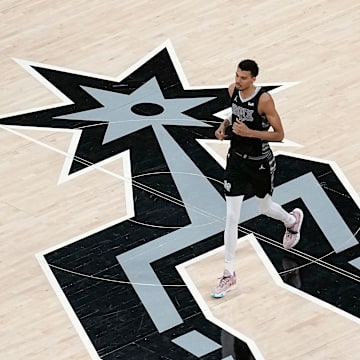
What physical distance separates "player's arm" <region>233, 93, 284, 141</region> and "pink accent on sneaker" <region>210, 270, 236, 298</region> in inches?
51.8

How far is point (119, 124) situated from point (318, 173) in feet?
7.93

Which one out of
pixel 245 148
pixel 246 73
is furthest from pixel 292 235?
pixel 246 73

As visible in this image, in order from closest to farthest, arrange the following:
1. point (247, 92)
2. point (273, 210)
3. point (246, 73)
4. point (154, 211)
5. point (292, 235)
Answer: point (246, 73) → point (247, 92) → point (273, 210) → point (292, 235) → point (154, 211)

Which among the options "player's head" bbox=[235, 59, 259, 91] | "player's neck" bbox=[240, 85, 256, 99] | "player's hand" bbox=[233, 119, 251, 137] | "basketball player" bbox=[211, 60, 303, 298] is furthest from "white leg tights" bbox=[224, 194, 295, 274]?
"player's head" bbox=[235, 59, 259, 91]

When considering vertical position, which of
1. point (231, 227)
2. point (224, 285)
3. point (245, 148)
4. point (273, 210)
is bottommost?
point (224, 285)

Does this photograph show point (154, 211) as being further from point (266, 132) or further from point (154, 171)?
point (266, 132)

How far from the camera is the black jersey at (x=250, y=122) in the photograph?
10.7 metres

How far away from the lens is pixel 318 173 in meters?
12.8

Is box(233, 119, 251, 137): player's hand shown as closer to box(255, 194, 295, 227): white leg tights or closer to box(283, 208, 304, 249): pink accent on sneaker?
box(255, 194, 295, 227): white leg tights

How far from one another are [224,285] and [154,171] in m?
2.26

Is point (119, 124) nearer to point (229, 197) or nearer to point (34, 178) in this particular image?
point (34, 178)

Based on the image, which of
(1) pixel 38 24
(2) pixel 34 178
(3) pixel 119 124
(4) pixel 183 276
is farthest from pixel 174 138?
(1) pixel 38 24

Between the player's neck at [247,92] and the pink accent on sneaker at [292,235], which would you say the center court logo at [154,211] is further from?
the player's neck at [247,92]

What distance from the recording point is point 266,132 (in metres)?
10.6
